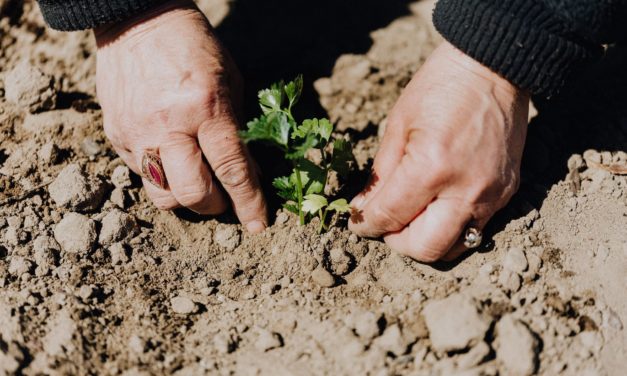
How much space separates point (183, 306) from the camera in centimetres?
252

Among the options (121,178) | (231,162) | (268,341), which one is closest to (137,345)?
(268,341)

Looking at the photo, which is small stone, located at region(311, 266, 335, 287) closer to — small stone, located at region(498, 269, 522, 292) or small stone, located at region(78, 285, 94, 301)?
small stone, located at region(498, 269, 522, 292)

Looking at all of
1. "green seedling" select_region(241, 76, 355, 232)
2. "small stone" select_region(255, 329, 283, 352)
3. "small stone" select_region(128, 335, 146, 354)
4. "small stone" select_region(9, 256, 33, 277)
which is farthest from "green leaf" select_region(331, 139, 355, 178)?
"small stone" select_region(9, 256, 33, 277)

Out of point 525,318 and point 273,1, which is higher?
point 273,1

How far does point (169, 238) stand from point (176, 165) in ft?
1.52

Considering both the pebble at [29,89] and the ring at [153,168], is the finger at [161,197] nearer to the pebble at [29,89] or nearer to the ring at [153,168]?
the ring at [153,168]

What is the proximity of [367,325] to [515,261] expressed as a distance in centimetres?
75

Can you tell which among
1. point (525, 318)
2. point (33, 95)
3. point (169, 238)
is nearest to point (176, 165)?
point (169, 238)

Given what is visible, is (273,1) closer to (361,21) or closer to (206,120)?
(361,21)

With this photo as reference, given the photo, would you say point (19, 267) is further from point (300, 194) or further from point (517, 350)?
point (517, 350)

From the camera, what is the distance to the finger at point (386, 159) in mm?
2584

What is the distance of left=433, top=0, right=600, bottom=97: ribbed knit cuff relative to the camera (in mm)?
2348

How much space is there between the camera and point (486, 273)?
249cm

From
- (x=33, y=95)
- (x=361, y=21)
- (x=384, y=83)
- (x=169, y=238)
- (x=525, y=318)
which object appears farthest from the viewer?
(x=361, y=21)
